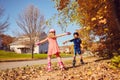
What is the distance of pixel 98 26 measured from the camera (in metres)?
14.2

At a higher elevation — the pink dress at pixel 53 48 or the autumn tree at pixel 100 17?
the autumn tree at pixel 100 17

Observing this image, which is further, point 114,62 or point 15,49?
point 15,49

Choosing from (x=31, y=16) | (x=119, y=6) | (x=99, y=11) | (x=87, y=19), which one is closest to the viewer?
(x=119, y=6)

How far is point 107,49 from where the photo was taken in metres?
14.9

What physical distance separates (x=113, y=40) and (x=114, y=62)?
5.19 metres

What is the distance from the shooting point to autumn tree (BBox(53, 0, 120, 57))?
434 inches

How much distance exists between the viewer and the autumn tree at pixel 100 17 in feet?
36.1

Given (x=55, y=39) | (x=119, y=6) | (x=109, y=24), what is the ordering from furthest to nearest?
(x=109, y=24), (x=55, y=39), (x=119, y=6)

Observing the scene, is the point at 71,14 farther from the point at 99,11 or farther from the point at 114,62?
the point at 114,62

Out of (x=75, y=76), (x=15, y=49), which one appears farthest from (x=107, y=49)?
(x=15, y=49)

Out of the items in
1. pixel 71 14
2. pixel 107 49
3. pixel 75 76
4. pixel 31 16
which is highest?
pixel 31 16

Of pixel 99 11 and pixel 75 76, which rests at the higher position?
pixel 99 11

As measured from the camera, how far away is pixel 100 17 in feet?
37.3

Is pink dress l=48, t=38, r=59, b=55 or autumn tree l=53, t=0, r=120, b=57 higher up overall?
autumn tree l=53, t=0, r=120, b=57
